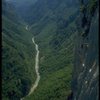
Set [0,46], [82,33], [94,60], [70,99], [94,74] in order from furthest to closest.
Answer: [70,99]
[82,33]
[94,60]
[94,74]
[0,46]

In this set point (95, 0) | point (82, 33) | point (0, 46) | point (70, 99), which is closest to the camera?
point (0, 46)

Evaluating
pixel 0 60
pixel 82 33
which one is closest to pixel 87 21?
pixel 82 33

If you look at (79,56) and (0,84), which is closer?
(0,84)

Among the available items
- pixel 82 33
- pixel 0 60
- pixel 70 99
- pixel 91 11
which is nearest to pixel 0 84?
pixel 0 60

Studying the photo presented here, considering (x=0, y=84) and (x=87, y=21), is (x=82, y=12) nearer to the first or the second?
(x=87, y=21)

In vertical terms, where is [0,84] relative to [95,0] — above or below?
above


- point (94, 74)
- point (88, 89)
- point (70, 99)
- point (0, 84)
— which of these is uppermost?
point (0, 84)

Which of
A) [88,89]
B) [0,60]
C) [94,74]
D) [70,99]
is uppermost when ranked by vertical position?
[0,60]

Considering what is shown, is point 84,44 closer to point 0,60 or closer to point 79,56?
point 79,56

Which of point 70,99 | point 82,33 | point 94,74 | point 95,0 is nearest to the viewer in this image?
point 94,74
